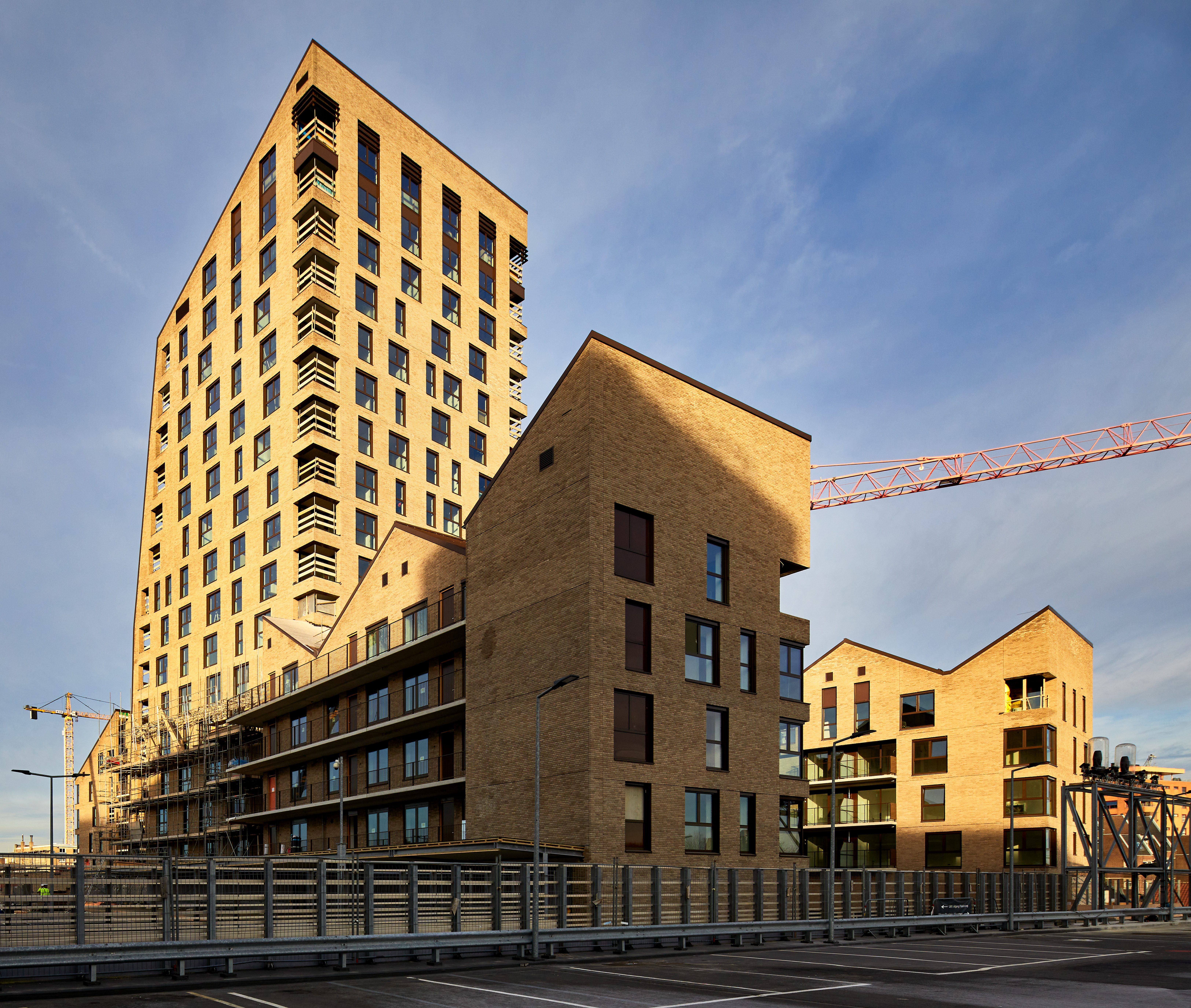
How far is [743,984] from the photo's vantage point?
796 inches

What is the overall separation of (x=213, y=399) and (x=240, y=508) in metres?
10.7

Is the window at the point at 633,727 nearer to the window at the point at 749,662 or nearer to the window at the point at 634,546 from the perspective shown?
the window at the point at 634,546

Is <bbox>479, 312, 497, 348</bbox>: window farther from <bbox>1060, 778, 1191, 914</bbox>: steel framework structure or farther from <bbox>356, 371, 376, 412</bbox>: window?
<bbox>1060, 778, 1191, 914</bbox>: steel framework structure

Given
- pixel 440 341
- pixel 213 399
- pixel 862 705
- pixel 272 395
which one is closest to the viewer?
pixel 862 705

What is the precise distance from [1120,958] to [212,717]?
56131 mm

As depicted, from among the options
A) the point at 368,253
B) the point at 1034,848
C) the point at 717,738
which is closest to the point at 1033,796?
the point at 1034,848

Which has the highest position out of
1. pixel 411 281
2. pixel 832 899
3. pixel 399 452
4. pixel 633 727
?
pixel 411 281

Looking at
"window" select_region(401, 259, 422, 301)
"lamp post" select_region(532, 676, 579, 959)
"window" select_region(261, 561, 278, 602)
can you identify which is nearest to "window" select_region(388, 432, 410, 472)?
"window" select_region(261, 561, 278, 602)

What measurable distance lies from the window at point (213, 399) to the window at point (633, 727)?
52.0 metres

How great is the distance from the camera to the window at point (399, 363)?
234 feet

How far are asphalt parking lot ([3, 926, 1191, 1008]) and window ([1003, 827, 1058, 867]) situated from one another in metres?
25.0

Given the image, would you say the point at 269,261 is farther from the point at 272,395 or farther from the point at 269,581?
the point at 269,581

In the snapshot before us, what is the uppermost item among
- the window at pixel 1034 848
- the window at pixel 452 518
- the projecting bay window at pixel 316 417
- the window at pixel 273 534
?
the projecting bay window at pixel 316 417

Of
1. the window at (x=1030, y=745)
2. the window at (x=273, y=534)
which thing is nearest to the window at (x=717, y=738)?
the window at (x=1030, y=745)
